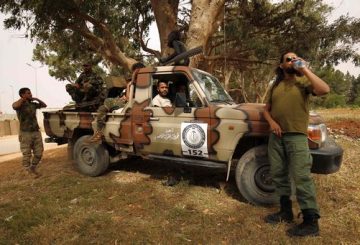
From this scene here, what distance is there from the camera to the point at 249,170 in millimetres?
5047

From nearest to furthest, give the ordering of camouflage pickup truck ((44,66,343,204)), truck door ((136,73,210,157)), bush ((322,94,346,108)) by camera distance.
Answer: camouflage pickup truck ((44,66,343,204)) → truck door ((136,73,210,157)) → bush ((322,94,346,108))

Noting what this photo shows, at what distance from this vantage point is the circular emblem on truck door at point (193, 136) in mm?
5380

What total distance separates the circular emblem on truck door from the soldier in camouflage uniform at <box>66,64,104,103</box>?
9.26ft

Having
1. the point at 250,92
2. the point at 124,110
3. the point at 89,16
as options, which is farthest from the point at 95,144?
the point at 250,92

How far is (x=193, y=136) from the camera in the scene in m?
5.46

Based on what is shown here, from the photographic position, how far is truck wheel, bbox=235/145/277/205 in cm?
497

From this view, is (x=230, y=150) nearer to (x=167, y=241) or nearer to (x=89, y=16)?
(x=167, y=241)

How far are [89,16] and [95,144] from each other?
5860 millimetres

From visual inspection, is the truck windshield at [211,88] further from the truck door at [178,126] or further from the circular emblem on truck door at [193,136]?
the circular emblem on truck door at [193,136]

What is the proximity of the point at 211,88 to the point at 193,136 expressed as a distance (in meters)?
0.92

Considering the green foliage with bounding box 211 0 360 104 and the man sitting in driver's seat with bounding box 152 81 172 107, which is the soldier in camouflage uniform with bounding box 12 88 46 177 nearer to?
the man sitting in driver's seat with bounding box 152 81 172 107

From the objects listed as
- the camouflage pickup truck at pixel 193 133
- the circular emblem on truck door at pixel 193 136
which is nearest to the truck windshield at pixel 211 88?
the camouflage pickup truck at pixel 193 133

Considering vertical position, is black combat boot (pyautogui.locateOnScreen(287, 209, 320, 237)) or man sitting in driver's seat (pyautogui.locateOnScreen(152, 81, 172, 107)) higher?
man sitting in driver's seat (pyautogui.locateOnScreen(152, 81, 172, 107))

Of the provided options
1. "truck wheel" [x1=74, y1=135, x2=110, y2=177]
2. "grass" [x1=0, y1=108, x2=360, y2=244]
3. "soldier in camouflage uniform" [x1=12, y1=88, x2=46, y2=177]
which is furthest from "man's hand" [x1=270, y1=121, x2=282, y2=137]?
"soldier in camouflage uniform" [x1=12, y1=88, x2=46, y2=177]
